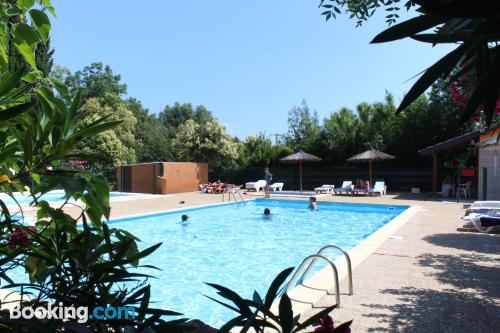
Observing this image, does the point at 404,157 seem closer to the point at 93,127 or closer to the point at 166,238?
the point at 166,238

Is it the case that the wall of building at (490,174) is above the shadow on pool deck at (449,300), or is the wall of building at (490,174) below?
above

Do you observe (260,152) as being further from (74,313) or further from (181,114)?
(181,114)

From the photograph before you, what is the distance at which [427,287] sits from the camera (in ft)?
14.7

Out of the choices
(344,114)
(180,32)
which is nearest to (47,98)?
(180,32)

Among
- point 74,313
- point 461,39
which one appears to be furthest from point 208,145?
point 461,39

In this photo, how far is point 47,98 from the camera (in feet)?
4.28

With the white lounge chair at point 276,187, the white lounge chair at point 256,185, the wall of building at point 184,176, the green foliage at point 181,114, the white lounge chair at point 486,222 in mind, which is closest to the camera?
the white lounge chair at point 486,222

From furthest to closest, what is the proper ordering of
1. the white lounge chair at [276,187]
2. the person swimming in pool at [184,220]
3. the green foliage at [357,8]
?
the white lounge chair at [276,187] < the person swimming in pool at [184,220] < the green foliage at [357,8]

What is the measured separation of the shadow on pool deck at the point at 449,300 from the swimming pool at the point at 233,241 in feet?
6.42

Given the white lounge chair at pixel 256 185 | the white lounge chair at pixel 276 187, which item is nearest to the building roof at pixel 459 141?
the white lounge chair at pixel 276 187

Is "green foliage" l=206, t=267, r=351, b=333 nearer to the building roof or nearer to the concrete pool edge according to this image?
the concrete pool edge

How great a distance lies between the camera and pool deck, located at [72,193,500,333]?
11.3 ft

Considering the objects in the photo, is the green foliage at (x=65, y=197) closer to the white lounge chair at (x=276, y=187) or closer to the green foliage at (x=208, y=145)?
the white lounge chair at (x=276, y=187)

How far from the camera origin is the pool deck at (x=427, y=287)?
11.3 ft
